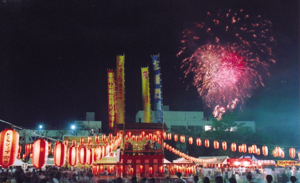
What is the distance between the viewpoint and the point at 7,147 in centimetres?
898

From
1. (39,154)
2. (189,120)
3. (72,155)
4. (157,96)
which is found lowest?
(72,155)

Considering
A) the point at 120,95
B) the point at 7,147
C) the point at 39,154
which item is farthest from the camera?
the point at 120,95

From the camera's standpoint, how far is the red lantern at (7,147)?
8.88 metres

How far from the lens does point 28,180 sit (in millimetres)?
14234

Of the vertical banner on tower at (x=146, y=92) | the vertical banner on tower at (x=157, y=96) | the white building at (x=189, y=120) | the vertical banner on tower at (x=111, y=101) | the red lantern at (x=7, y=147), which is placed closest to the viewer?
the red lantern at (x=7, y=147)

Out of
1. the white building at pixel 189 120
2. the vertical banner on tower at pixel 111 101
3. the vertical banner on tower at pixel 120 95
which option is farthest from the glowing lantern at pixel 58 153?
the white building at pixel 189 120

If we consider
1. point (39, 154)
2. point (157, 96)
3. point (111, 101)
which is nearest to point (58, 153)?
point (39, 154)

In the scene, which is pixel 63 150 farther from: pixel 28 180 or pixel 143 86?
pixel 143 86

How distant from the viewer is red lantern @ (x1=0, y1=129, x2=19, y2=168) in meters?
8.88

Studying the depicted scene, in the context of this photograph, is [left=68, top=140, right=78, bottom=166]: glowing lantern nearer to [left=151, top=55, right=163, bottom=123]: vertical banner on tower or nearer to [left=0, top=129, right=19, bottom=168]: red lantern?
[left=0, top=129, right=19, bottom=168]: red lantern

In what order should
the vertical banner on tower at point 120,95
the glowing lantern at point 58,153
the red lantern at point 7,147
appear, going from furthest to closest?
the vertical banner on tower at point 120,95 < the glowing lantern at point 58,153 < the red lantern at point 7,147

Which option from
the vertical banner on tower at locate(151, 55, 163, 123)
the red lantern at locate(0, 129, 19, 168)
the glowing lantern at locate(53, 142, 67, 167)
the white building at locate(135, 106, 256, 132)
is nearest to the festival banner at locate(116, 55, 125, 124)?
the vertical banner on tower at locate(151, 55, 163, 123)

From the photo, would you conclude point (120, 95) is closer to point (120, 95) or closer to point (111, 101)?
point (120, 95)

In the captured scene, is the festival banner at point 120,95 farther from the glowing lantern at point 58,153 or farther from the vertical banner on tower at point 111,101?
the glowing lantern at point 58,153
